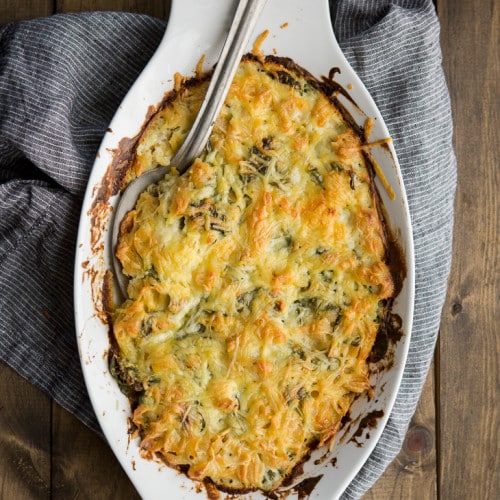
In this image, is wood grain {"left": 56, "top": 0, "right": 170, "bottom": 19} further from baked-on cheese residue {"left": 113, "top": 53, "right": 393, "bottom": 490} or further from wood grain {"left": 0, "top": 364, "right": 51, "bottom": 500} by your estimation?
wood grain {"left": 0, "top": 364, "right": 51, "bottom": 500}

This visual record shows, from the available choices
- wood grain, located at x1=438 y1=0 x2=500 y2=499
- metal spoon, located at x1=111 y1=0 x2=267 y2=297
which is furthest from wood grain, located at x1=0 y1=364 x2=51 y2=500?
wood grain, located at x1=438 y1=0 x2=500 y2=499

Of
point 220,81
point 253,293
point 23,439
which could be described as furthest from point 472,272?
point 23,439

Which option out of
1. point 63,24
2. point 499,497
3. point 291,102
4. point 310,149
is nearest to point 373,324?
point 310,149

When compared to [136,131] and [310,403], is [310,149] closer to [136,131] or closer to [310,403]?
[136,131]

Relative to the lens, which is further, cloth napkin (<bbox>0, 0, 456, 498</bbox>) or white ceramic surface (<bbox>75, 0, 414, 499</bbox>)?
cloth napkin (<bbox>0, 0, 456, 498</bbox>)

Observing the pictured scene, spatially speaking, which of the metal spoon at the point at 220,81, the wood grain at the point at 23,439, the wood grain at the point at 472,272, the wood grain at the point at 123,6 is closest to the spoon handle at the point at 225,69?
the metal spoon at the point at 220,81
